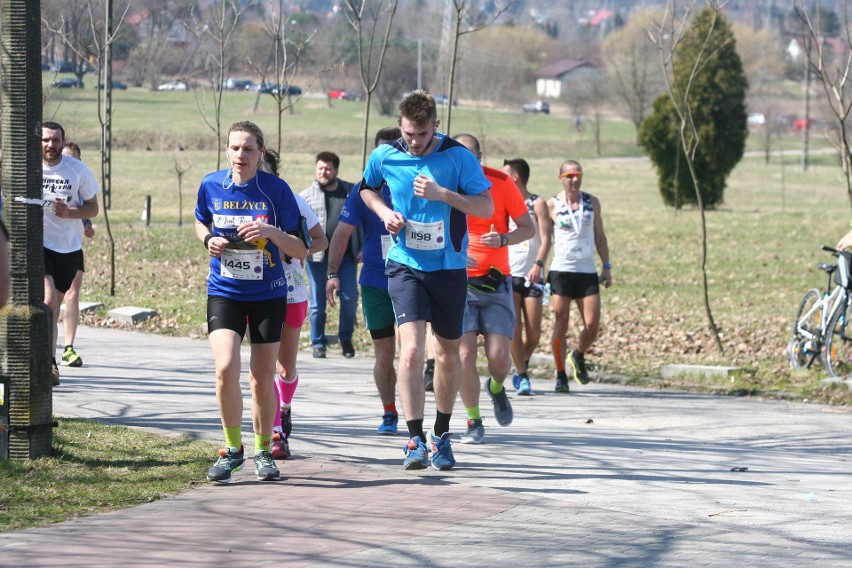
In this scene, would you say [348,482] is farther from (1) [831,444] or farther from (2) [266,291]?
(1) [831,444]

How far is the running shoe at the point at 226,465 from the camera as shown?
283 inches

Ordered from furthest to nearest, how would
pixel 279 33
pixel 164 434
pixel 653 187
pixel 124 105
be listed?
pixel 124 105 → pixel 653 187 → pixel 279 33 → pixel 164 434

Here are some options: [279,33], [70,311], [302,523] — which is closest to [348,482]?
[302,523]

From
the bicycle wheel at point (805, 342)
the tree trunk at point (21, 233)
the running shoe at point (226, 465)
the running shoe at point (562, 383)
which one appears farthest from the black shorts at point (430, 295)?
the bicycle wheel at point (805, 342)

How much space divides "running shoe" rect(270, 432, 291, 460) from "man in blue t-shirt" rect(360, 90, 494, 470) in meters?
0.78

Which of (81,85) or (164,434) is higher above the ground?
(81,85)

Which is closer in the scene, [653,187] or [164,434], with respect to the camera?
[164,434]

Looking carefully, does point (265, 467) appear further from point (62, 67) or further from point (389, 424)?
point (62, 67)

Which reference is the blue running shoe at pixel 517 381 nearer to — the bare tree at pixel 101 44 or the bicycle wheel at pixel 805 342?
the bicycle wheel at pixel 805 342

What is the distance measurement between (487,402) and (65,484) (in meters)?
5.10

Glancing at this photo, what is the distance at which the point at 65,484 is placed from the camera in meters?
6.98

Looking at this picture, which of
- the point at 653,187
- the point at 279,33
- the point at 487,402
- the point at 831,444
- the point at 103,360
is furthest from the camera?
the point at 653,187

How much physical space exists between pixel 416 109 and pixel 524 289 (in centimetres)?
476

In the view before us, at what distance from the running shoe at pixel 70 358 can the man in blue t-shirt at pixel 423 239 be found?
515 centimetres
